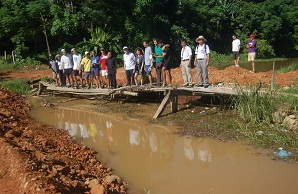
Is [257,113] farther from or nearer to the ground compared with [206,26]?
nearer to the ground

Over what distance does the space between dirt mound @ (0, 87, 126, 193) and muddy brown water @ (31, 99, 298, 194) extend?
44cm

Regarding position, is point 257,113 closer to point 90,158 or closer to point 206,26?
point 90,158

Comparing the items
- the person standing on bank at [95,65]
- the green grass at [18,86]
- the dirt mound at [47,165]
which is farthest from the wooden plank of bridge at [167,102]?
the green grass at [18,86]

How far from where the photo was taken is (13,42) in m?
21.1

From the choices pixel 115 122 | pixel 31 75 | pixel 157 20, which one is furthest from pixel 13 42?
pixel 115 122

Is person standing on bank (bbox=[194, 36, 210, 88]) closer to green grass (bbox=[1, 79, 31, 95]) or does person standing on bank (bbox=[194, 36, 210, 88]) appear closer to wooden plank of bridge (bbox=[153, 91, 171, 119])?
wooden plank of bridge (bbox=[153, 91, 171, 119])

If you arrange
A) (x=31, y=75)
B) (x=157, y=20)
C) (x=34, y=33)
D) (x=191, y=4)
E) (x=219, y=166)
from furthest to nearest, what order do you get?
(x=191, y=4)
(x=157, y=20)
(x=34, y=33)
(x=31, y=75)
(x=219, y=166)

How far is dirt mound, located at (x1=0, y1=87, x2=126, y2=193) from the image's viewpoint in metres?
4.51

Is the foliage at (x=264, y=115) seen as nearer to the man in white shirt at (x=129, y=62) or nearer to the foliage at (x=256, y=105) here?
the foliage at (x=256, y=105)

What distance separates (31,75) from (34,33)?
12.9ft

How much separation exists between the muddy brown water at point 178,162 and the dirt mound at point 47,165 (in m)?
0.44

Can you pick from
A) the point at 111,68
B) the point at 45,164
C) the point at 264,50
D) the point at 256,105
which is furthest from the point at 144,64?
the point at 264,50

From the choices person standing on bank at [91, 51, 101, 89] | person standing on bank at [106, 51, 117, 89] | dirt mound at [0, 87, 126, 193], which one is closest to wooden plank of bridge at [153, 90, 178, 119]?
person standing on bank at [106, 51, 117, 89]

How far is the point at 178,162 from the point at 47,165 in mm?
2601
